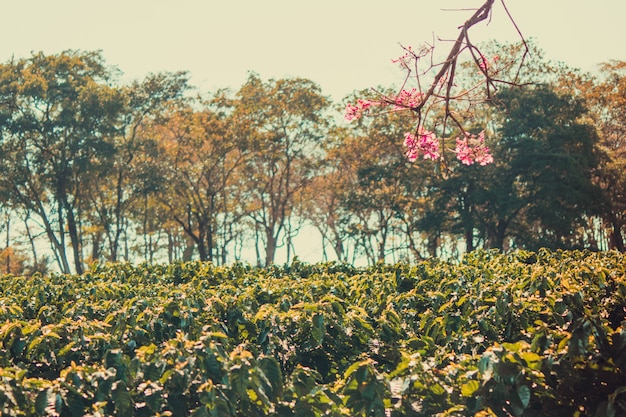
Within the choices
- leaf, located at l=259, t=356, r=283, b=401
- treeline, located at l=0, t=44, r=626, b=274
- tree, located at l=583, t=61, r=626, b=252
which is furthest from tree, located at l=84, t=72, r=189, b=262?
leaf, located at l=259, t=356, r=283, b=401

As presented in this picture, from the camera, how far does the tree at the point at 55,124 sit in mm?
31422

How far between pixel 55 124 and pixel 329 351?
2815 cm

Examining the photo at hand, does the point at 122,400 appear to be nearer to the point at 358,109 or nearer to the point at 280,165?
the point at 358,109

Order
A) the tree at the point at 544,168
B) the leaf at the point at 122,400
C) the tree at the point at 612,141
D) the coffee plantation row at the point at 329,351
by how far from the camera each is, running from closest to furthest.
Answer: the leaf at the point at 122,400 < the coffee plantation row at the point at 329,351 < the tree at the point at 544,168 < the tree at the point at 612,141

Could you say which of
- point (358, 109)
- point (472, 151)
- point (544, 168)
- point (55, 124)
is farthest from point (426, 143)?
point (55, 124)

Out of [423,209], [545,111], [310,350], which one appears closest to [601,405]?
[310,350]

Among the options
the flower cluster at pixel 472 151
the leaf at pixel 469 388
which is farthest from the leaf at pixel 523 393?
the flower cluster at pixel 472 151

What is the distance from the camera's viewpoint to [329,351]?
6.38 meters

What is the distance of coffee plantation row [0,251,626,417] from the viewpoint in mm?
4242

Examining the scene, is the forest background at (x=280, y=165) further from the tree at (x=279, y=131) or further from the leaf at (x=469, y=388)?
the leaf at (x=469, y=388)

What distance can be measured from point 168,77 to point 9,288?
26050 mm

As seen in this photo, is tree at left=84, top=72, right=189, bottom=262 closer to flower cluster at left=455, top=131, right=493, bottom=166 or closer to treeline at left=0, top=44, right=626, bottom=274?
treeline at left=0, top=44, right=626, bottom=274

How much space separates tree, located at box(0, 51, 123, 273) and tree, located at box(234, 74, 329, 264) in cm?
639

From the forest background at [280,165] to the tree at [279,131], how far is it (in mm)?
78
